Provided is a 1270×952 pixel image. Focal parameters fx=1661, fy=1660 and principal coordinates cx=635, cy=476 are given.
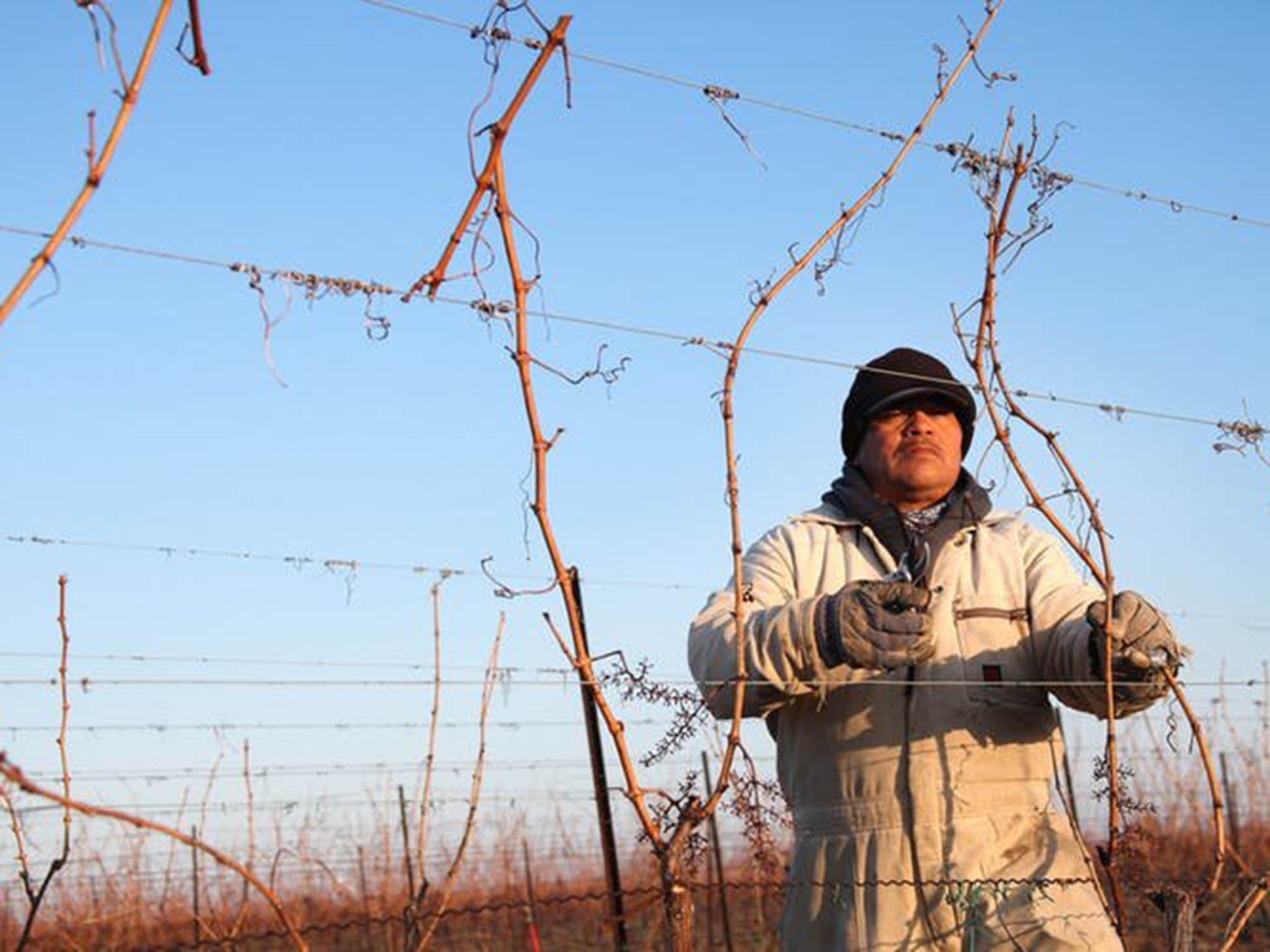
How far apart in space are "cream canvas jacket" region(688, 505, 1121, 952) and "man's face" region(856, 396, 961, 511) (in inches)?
5.2

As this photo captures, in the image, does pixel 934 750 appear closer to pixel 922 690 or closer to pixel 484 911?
pixel 922 690

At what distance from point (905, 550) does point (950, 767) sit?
1.59ft

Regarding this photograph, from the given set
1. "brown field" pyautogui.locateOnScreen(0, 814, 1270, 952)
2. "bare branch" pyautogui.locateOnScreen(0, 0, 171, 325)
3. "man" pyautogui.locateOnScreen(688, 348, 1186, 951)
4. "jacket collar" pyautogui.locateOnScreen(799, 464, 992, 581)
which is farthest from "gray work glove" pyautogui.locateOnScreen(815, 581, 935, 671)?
"brown field" pyautogui.locateOnScreen(0, 814, 1270, 952)

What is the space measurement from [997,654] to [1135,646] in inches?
13.1

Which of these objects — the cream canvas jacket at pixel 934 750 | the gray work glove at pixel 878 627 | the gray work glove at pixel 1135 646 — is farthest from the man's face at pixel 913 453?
the gray work glove at pixel 878 627

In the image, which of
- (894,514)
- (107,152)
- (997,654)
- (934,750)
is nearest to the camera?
(107,152)

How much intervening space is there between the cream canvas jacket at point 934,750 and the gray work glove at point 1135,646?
72 mm

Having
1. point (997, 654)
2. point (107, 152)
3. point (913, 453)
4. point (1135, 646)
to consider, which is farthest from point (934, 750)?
point (107, 152)

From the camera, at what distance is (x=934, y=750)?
321 cm

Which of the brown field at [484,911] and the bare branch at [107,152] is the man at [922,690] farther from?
the brown field at [484,911]

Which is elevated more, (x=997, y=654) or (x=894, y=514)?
(x=894, y=514)

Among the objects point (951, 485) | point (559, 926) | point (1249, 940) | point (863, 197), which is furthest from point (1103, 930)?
point (559, 926)

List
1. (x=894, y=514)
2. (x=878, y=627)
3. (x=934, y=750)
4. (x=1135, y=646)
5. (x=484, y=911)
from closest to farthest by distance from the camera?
(x=878, y=627)
(x=1135, y=646)
(x=934, y=750)
(x=894, y=514)
(x=484, y=911)

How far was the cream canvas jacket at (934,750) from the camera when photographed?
3094 mm
